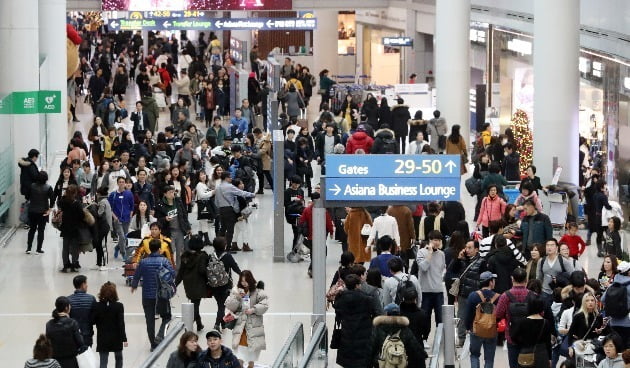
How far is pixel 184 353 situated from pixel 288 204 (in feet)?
32.7

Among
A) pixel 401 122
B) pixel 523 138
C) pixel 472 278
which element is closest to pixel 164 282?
pixel 472 278

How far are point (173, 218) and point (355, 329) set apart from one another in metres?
6.25

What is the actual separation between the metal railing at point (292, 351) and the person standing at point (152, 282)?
9.68ft

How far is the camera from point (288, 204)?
887 inches

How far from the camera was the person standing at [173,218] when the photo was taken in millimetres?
20109

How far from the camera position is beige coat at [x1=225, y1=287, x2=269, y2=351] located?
15.1 meters

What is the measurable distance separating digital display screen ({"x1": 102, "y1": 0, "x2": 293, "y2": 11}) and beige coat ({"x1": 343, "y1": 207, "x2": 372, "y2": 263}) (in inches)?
938

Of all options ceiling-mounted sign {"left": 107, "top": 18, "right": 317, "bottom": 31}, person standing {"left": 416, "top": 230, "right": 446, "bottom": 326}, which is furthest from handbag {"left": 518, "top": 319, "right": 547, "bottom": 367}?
ceiling-mounted sign {"left": 107, "top": 18, "right": 317, "bottom": 31}

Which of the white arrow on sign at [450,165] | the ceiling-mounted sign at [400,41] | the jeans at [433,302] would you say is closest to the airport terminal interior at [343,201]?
the white arrow on sign at [450,165]

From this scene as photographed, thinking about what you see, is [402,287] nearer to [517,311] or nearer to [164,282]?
[517,311]

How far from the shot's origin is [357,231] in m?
20.2

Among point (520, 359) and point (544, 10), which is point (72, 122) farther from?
point (520, 359)

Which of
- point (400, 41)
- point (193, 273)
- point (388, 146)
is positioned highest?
point (400, 41)

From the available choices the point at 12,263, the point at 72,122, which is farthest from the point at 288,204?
the point at 72,122
